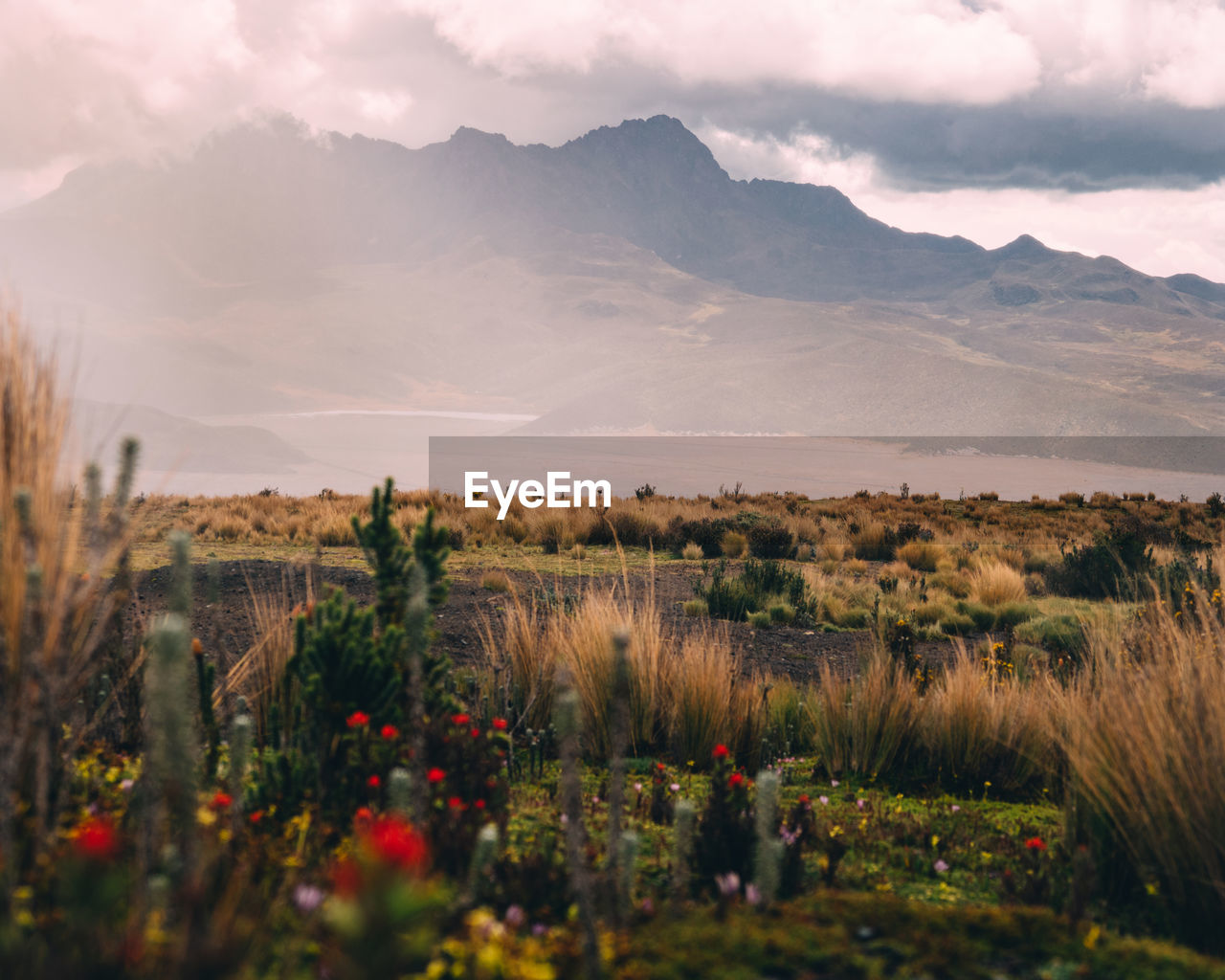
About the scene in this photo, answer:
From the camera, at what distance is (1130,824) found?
10.1 feet

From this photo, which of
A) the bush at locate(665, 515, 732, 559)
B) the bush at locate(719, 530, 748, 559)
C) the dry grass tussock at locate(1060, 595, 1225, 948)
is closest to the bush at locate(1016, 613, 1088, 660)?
the dry grass tussock at locate(1060, 595, 1225, 948)

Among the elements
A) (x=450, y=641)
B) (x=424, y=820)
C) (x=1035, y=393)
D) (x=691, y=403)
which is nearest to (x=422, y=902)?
(x=424, y=820)

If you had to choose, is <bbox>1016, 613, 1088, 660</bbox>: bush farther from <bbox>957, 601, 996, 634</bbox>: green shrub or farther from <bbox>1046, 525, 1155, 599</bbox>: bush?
<bbox>1046, 525, 1155, 599</bbox>: bush

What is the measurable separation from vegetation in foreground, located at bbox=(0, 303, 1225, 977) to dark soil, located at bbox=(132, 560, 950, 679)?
5.71ft

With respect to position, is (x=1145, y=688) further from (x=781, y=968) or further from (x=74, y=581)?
(x=74, y=581)

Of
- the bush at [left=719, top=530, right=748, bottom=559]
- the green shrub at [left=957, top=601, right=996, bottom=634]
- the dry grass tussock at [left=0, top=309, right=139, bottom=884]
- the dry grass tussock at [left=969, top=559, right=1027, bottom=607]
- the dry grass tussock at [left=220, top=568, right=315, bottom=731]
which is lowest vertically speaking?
the green shrub at [left=957, top=601, right=996, bottom=634]

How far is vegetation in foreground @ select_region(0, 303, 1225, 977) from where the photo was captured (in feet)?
5.67

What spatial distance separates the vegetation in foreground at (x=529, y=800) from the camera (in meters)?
1.73

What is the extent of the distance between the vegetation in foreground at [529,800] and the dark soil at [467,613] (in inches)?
68.5

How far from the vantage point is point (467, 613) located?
904cm

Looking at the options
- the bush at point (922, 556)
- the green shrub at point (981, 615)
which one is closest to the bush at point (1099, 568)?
the green shrub at point (981, 615)

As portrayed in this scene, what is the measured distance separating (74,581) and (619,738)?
4.77 feet

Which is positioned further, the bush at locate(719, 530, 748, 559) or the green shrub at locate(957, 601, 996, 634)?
the bush at locate(719, 530, 748, 559)

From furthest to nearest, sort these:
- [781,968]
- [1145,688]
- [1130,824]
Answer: [1145,688], [1130,824], [781,968]
